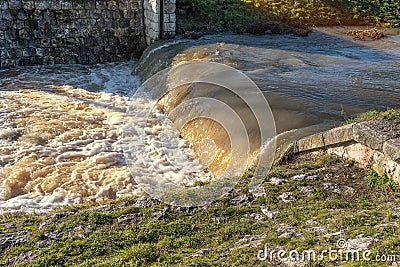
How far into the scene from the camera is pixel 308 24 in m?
18.5

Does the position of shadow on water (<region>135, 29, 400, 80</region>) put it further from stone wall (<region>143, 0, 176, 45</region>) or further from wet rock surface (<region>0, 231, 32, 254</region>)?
wet rock surface (<region>0, 231, 32, 254</region>)

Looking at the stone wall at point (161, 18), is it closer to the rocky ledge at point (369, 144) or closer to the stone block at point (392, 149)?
the rocky ledge at point (369, 144)

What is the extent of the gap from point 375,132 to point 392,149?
1.37 ft

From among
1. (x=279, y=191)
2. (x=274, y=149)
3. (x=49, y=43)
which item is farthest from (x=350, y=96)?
(x=49, y=43)

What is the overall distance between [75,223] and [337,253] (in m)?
2.98

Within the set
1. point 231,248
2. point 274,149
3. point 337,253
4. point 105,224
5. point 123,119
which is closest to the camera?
point 337,253

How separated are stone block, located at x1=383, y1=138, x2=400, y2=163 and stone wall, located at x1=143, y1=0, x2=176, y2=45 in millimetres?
11196

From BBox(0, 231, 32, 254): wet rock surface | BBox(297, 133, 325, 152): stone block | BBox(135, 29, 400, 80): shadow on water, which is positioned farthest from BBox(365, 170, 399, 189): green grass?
BBox(135, 29, 400, 80): shadow on water

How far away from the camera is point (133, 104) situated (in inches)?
446

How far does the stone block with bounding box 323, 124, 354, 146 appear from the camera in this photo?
5391mm

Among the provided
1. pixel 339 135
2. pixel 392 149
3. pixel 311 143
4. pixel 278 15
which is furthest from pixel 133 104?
pixel 278 15

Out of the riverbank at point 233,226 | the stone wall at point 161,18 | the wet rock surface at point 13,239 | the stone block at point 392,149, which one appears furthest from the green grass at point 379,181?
the stone wall at point 161,18

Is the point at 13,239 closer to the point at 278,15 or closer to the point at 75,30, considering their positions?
the point at 75,30

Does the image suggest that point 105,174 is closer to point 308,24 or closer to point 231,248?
point 231,248
